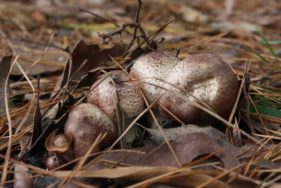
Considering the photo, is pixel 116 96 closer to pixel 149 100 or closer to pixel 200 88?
pixel 149 100

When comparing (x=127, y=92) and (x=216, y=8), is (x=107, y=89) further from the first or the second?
(x=216, y=8)

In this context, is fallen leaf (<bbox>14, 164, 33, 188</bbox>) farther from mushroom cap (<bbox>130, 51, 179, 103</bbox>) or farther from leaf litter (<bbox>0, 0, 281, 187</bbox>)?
mushroom cap (<bbox>130, 51, 179, 103</bbox>)

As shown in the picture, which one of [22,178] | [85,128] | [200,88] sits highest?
[200,88]

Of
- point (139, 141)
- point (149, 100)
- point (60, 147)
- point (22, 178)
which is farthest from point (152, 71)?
point (22, 178)

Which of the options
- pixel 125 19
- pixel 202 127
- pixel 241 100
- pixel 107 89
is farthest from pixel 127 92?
pixel 125 19

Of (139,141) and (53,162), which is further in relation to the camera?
(139,141)

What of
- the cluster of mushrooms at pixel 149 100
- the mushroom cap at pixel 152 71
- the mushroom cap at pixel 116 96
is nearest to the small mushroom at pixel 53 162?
the cluster of mushrooms at pixel 149 100

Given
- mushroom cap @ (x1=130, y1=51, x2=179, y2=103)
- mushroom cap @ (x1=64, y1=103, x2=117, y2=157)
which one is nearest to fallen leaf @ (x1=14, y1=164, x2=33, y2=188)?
mushroom cap @ (x1=64, y1=103, x2=117, y2=157)
